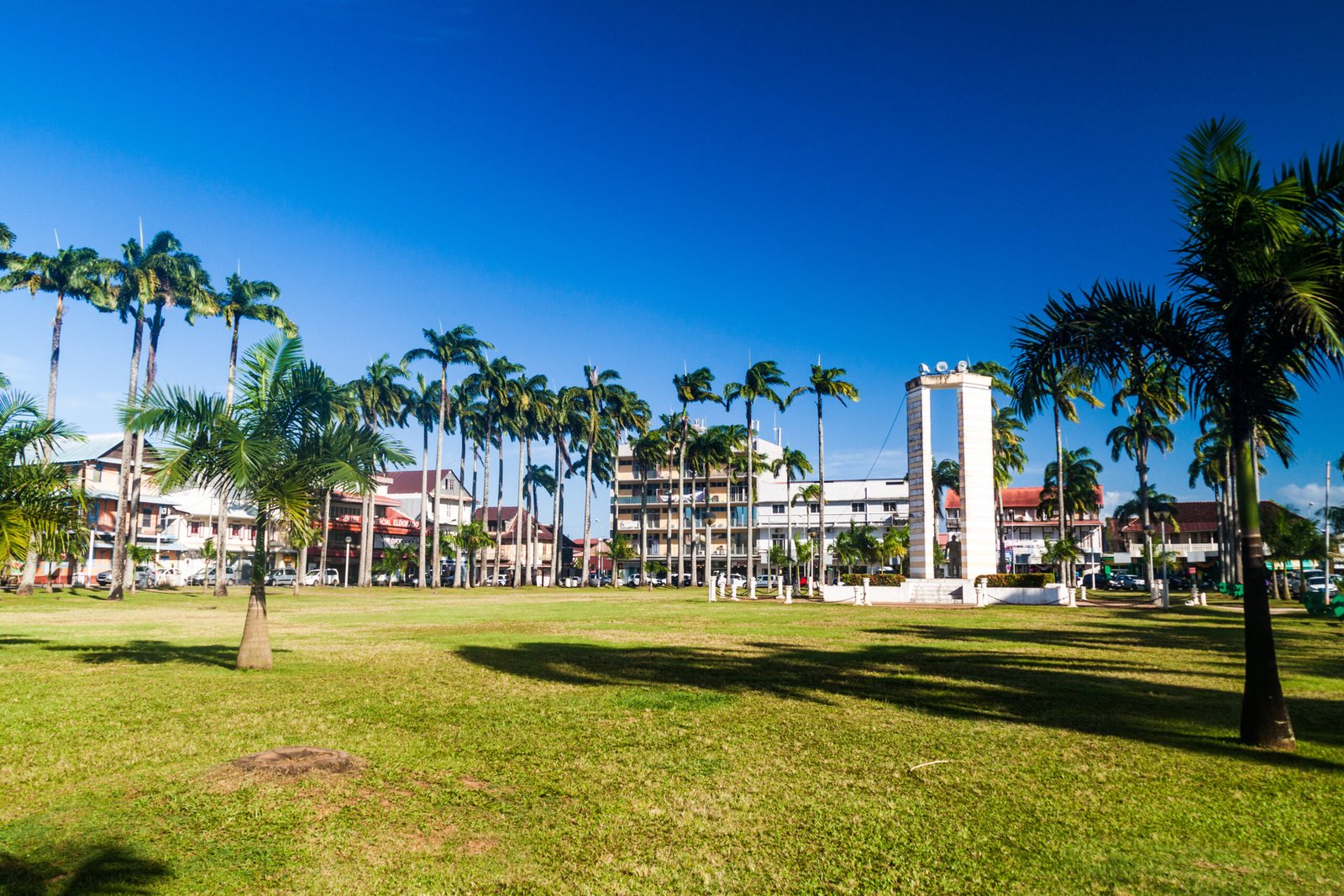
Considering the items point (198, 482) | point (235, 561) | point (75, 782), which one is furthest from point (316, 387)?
point (235, 561)

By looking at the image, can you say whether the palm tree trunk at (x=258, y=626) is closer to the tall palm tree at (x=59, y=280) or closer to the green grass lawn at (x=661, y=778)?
the green grass lawn at (x=661, y=778)

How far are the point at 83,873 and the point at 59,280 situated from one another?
174 ft

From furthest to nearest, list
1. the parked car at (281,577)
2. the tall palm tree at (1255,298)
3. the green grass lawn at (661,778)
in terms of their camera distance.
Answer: the parked car at (281,577) < the tall palm tree at (1255,298) < the green grass lawn at (661,778)

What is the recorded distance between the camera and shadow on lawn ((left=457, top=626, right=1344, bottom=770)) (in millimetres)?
10555

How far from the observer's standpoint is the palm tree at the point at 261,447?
13.9 metres

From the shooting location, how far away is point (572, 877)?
17.9ft

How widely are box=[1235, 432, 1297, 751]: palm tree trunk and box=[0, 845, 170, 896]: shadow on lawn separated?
10.5 metres

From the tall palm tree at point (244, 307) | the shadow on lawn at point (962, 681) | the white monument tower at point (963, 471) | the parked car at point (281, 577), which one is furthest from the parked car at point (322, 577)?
the shadow on lawn at point (962, 681)

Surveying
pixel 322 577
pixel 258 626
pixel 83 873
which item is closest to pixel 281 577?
pixel 322 577

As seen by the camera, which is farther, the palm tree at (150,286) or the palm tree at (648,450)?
the palm tree at (648,450)

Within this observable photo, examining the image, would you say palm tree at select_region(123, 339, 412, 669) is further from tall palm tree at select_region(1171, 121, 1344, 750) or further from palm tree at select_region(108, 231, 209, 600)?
palm tree at select_region(108, 231, 209, 600)

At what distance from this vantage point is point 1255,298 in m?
9.40

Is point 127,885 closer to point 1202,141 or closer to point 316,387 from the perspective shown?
point 316,387

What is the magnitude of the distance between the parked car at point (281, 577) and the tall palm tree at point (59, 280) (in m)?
29.5
